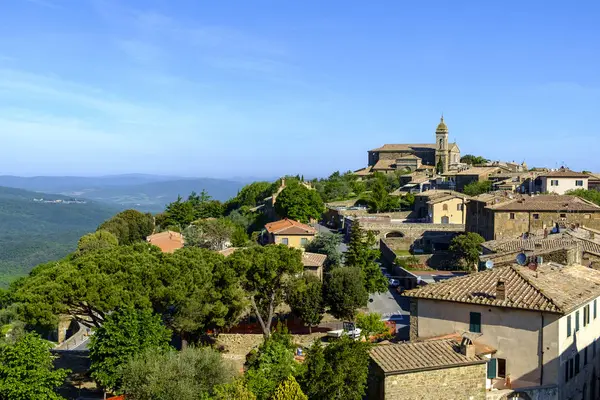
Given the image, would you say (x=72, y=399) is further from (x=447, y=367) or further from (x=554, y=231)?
(x=554, y=231)

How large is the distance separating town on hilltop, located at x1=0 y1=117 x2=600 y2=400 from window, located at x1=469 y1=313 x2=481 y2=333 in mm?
88

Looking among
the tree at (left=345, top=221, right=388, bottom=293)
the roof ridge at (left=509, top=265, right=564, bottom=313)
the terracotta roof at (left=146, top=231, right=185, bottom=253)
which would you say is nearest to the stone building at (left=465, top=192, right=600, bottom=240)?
the tree at (left=345, top=221, right=388, bottom=293)

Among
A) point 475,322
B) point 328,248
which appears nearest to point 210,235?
point 328,248

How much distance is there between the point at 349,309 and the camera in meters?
30.5

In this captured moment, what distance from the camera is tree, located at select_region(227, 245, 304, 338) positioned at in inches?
1096

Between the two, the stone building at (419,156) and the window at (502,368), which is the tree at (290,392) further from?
the stone building at (419,156)

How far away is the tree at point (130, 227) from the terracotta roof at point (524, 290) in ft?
170

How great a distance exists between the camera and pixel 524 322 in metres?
16.8

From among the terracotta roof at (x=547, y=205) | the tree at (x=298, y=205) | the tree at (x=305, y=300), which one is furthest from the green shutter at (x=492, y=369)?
the tree at (x=298, y=205)

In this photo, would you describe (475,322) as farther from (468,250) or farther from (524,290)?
(468,250)

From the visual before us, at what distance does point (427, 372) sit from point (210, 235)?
136 feet

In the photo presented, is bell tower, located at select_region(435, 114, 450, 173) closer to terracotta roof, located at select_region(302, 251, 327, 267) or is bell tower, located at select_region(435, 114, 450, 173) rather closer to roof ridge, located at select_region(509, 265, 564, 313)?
terracotta roof, located at select_region(302, 251, 327, 267)

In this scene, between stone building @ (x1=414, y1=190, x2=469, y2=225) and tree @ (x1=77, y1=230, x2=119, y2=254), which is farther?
stone building @ (x1=414, y1=190, x2=469, y2=225)

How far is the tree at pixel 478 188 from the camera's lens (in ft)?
216
